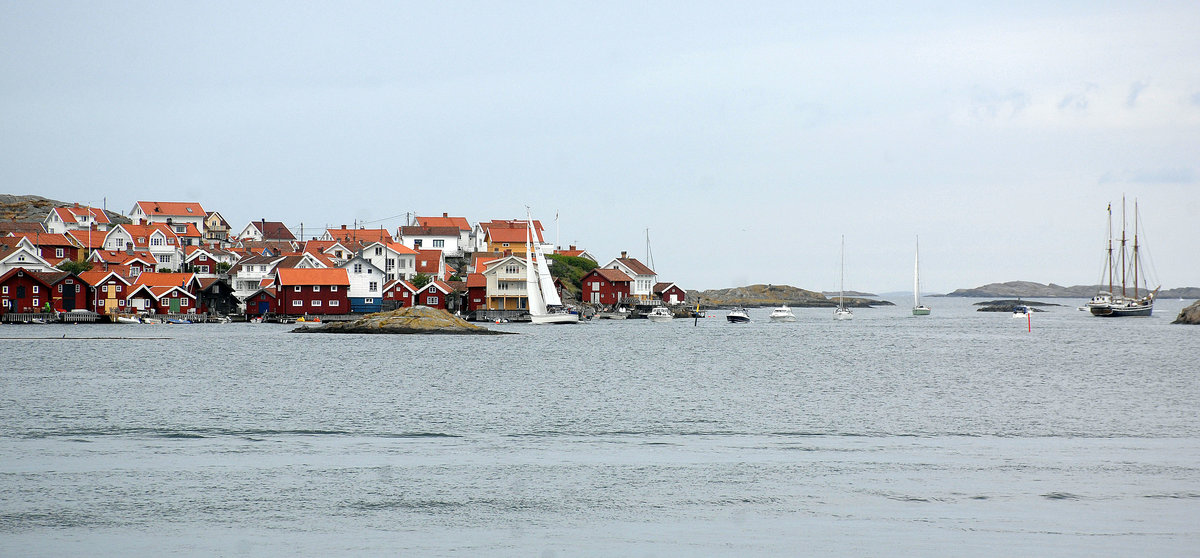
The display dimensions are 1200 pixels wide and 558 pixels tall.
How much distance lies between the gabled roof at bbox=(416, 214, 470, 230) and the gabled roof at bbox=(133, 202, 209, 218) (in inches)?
1220

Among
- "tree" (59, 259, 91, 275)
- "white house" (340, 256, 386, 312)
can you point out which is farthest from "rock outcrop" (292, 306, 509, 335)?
"tree" (59, 259, 91, 275)

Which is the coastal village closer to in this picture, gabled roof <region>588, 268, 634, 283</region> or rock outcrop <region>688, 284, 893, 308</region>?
gabled roof <region>588, 268, 634, 283</region>

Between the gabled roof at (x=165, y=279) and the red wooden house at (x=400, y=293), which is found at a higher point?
the gabled roof at (x=165, y=279)

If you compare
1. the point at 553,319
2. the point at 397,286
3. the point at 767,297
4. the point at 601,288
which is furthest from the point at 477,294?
the point at 767,297

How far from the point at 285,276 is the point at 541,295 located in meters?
23.1

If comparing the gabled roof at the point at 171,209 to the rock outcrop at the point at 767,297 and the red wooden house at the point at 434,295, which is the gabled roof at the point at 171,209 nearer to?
the red wooden house at the point at 434,295

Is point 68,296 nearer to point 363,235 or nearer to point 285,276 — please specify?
point 285,276

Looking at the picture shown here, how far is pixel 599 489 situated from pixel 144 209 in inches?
5003

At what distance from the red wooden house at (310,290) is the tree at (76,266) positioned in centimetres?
1693

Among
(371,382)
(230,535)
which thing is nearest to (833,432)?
(230,535)

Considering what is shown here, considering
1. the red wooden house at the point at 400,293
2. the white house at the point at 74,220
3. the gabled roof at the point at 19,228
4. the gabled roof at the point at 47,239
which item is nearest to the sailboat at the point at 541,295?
the red wooden house at the point at 400,293

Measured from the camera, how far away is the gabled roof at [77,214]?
119625mm

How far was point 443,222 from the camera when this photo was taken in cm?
12712

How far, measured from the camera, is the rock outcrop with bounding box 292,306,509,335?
72.4 meters
